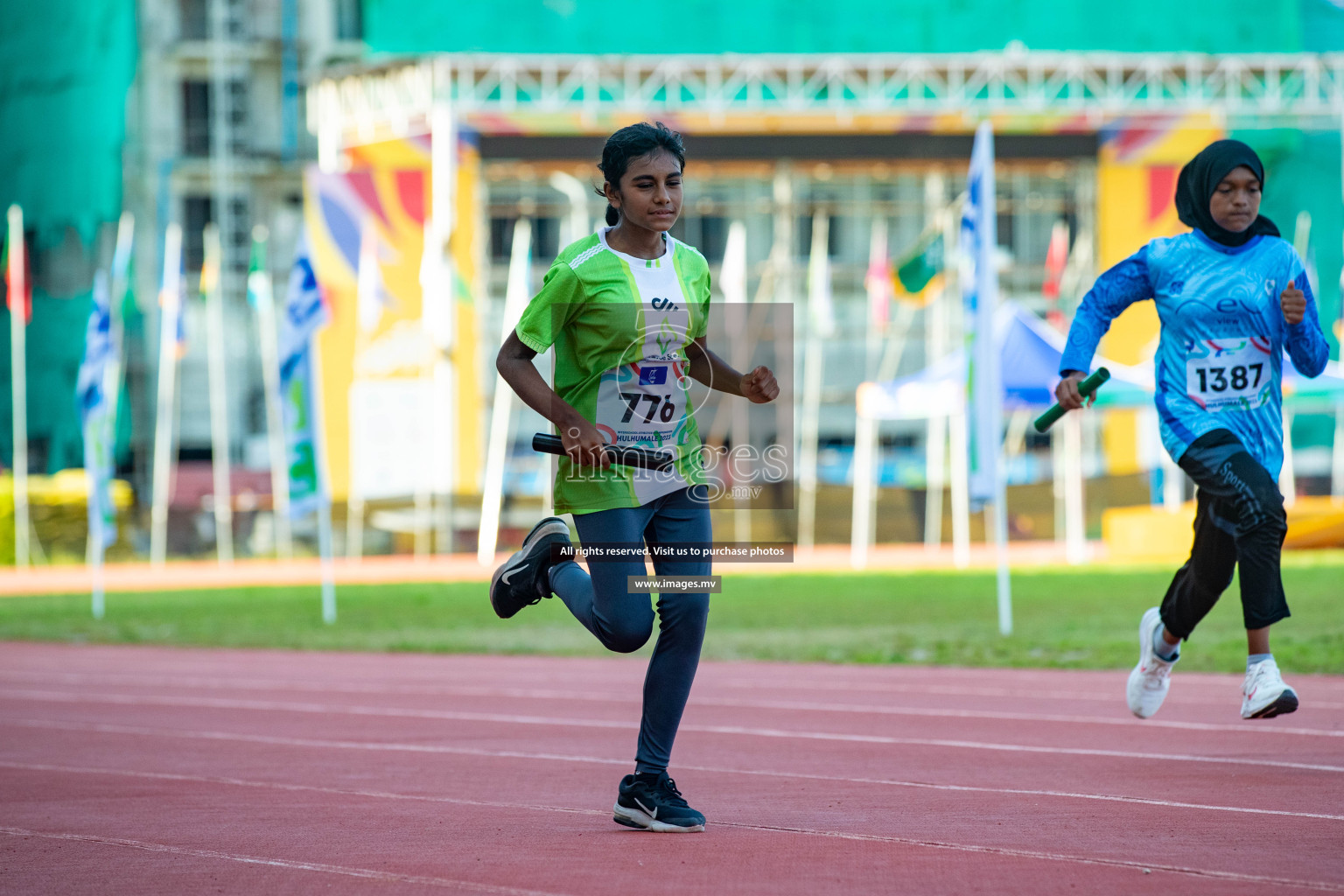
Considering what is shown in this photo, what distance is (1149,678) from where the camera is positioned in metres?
6.54

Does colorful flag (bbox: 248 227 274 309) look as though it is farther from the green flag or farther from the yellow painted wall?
the green flag

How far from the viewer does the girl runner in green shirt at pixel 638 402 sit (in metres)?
4.77

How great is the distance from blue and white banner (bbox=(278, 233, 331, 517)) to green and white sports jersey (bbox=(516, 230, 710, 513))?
1133 centimetres

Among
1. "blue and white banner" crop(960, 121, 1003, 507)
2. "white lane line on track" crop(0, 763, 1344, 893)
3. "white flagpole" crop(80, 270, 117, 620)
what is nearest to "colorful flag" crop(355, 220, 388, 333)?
"white flagpole" crop(80, 270, 117, 620)

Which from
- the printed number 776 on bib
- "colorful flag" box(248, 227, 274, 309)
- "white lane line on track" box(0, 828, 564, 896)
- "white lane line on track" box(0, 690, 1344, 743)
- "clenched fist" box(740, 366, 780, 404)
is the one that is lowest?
"white lane line on track" box(0, 690, 1344, 743)

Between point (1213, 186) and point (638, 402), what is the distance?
7.83ft

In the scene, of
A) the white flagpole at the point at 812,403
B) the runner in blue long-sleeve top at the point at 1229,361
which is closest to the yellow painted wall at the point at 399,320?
the white flagpole at the point at 812,403

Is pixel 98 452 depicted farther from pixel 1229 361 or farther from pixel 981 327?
pixel 1229 361

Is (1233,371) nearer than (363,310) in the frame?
Yes

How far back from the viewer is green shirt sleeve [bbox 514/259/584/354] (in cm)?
476

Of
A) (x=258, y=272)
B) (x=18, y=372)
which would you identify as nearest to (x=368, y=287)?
(x=258, y=272)

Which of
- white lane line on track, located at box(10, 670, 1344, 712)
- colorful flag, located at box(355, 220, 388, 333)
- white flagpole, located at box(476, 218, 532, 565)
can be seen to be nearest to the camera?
white lane line on track, located at box(10, 670, 1344, 712)

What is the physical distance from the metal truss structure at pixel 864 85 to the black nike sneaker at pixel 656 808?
27.4m

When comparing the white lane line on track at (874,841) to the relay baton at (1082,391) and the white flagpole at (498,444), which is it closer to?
the relay baton at (1082,391)
